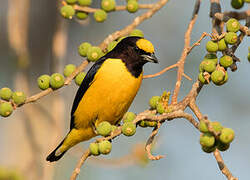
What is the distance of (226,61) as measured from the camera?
2350 millimetres

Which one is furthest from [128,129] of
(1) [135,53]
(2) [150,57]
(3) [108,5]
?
(1) [135,53]

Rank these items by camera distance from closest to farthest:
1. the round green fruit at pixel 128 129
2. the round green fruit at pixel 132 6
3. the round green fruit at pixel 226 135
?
the round green fruit at pixel 226 135
the round green fruit at pixel 128 129
the round green fruit at pixel 132 6

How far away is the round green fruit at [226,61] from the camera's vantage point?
2.35 m

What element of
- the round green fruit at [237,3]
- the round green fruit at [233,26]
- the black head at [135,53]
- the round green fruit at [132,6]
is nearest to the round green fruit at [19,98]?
the round green fruit at [132,6]

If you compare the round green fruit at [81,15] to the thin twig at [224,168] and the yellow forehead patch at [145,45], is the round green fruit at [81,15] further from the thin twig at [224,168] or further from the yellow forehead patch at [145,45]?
the thin twig at [224,168]

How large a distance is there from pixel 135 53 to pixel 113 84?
36 centimetres

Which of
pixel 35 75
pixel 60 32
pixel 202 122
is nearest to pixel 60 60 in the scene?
pixel 60 32

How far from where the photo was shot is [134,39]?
3.87m

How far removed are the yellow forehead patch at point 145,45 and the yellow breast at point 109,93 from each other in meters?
0.20

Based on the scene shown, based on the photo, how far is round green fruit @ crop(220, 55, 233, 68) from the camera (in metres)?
2.35

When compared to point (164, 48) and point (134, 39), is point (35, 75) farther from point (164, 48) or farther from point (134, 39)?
point (134, 39)

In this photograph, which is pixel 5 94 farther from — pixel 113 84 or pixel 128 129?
pixel 113 84

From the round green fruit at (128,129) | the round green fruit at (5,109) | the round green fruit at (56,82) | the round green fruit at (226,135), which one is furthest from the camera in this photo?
the round green fruit at (56,82)

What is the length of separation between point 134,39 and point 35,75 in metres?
2.99
